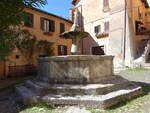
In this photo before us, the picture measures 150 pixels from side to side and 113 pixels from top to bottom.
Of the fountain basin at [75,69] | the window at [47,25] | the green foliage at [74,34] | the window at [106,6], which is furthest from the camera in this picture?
the window at [106,6]

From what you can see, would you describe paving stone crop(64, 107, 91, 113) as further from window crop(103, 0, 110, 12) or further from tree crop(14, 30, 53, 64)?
window crop(103, 0, 110, 12)

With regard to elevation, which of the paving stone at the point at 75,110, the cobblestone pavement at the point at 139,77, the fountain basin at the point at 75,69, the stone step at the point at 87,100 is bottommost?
the paving stone at the point at 75,110

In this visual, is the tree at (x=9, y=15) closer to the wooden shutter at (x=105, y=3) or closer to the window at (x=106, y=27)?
the window at (x=106, y=27)

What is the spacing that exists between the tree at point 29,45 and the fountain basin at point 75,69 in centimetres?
755

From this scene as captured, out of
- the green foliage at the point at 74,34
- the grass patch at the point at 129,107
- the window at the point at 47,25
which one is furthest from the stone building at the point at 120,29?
the grass patch at the point at 129,107

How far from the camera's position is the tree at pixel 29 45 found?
12.9 metres

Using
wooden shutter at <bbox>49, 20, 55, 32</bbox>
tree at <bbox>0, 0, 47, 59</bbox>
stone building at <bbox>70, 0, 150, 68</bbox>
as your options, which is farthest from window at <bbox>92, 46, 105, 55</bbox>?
tree at <bbox>0, 0, 47, 59</bbox>

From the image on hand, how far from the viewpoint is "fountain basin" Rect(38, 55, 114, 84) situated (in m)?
5.69

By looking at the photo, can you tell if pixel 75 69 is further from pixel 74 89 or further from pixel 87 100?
pixel 87 100

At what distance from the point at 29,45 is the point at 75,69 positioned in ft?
28.8

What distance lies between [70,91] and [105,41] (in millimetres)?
11587

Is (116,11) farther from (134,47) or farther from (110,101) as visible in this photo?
(110,101)

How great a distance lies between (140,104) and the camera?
4.86 meters

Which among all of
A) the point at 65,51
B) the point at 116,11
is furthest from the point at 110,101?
the point at 65,51
